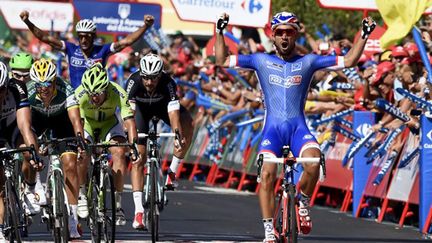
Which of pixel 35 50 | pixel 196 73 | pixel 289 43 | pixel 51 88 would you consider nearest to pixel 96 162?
pixel 51 88

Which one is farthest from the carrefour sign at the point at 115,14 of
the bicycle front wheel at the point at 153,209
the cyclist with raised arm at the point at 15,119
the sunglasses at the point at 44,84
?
the cyclist with raised arm at the point at 15,119

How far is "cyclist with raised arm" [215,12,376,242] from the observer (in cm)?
1462

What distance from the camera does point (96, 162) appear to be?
15.7 meters

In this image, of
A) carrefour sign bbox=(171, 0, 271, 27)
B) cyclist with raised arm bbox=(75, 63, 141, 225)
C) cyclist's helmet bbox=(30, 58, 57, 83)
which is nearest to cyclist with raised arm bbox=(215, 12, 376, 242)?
cyclist with raised arm bbox=(75, 63, 141, 225)

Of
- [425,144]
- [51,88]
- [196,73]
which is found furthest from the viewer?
[196,73]

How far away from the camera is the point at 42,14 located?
4141 centimetres

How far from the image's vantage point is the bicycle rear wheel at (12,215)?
46.2ft

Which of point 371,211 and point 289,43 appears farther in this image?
point 371,211

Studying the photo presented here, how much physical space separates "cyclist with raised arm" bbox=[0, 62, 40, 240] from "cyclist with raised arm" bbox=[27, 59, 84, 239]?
389 millimetres

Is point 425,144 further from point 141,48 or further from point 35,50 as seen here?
point 35,50

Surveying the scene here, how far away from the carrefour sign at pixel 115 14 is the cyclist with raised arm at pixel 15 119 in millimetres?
15032

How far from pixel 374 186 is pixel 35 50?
28042mm

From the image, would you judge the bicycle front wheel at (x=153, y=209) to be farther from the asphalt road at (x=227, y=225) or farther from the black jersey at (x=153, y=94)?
the black jersey at (x=153, y=94)

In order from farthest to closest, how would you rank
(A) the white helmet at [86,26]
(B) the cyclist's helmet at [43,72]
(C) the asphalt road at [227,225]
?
(A) the white helmet at [86,26], (C) the asphalt road at [227,225], (B) the cyclist's helmet at [43,72]
